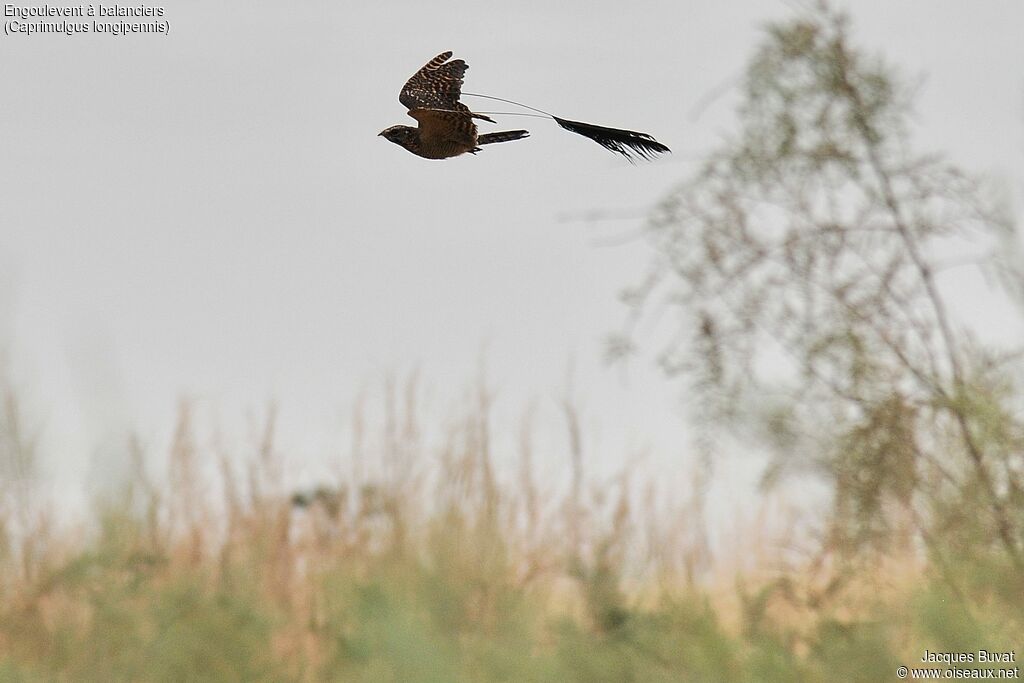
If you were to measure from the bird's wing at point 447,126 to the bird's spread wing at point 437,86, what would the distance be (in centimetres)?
4

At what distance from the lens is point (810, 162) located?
3857 mm

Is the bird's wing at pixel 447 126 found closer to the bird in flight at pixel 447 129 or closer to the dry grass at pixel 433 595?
the bird in flight at pixel 447 129

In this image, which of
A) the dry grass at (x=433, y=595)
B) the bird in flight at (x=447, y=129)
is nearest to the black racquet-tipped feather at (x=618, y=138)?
the bird in flight at (x=447, y=129)

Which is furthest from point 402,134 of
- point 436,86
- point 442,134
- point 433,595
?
point 433,595

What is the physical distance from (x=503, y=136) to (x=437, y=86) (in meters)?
0.26

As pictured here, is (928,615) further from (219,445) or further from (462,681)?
(219,445)

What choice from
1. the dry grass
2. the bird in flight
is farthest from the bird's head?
the dry grass

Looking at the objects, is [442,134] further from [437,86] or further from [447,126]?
[437,86]

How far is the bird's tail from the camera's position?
1878 millimetres

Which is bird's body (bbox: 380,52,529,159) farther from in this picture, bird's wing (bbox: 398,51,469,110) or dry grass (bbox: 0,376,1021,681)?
dry grass (bbox: 0,376,1021,681)

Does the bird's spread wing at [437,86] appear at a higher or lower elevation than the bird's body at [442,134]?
higher

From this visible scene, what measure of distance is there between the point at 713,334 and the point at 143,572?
5.96 ft

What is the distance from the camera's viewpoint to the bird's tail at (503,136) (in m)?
1.88

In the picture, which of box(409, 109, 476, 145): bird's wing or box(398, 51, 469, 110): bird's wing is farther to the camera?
box(398, 51, 469, 110): bird's wing
